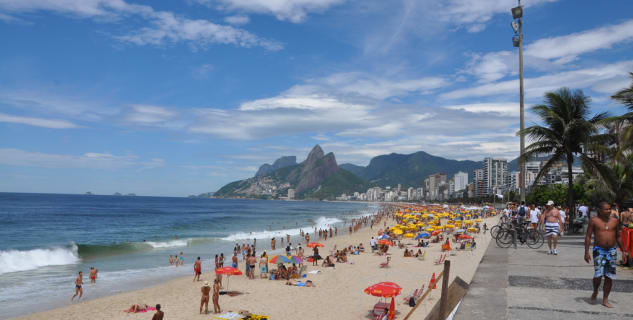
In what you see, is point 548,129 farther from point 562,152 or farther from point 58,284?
point 58,284

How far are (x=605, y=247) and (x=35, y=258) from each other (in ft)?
102

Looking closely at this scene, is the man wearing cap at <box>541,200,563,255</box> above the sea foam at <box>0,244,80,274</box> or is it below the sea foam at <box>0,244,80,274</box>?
above

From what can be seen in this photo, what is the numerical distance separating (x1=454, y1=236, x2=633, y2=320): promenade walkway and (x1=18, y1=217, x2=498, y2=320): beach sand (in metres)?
1.65

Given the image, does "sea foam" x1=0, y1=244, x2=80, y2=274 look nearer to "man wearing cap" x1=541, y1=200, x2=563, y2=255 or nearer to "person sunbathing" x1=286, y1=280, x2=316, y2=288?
"person sunbathing" x1=286, y1=280, x2=316, y2=288

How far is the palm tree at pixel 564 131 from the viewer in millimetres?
14555

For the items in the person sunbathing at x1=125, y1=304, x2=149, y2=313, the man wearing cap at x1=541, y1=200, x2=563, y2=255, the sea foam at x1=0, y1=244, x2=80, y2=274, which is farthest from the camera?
the sea foam at x1=0, y1=244, x2=80, y2=274

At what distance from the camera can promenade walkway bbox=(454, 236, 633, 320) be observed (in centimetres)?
481

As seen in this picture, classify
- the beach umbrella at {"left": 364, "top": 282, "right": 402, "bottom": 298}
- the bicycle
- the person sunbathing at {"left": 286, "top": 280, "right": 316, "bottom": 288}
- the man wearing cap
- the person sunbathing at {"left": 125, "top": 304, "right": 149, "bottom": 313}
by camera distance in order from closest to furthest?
the beach umbrella at {"left": 364, "top": 282, "right": 402, "bottom": 298} < the man wearing cap < the bicycle < the person sunbathing at {"left": 125, "top": 304, "right": 149, "bottom": 313} < the person sunbathing at {"left": 286, "top": 280, "right": 316, "bottom": 288}

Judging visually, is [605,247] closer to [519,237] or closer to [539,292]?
[539,292]

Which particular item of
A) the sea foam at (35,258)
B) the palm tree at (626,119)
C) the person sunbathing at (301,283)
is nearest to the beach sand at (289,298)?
the person sunbathing at (301,283)

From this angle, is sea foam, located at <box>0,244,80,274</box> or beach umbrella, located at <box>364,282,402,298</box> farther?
sea foam, located at <box>0,244,80,274</box>

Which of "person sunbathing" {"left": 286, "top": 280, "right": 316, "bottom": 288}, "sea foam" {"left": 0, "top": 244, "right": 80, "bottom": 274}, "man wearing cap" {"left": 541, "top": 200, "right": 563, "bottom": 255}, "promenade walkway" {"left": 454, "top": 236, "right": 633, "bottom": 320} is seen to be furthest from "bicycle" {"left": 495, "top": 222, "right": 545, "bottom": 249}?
"sea foam" {"left": 0, "top": 244, "right": 80, "bottom": 274}

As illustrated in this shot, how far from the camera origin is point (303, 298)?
1288cm

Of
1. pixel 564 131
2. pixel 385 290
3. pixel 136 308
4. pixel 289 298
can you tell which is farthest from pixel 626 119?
pixel 136 308
